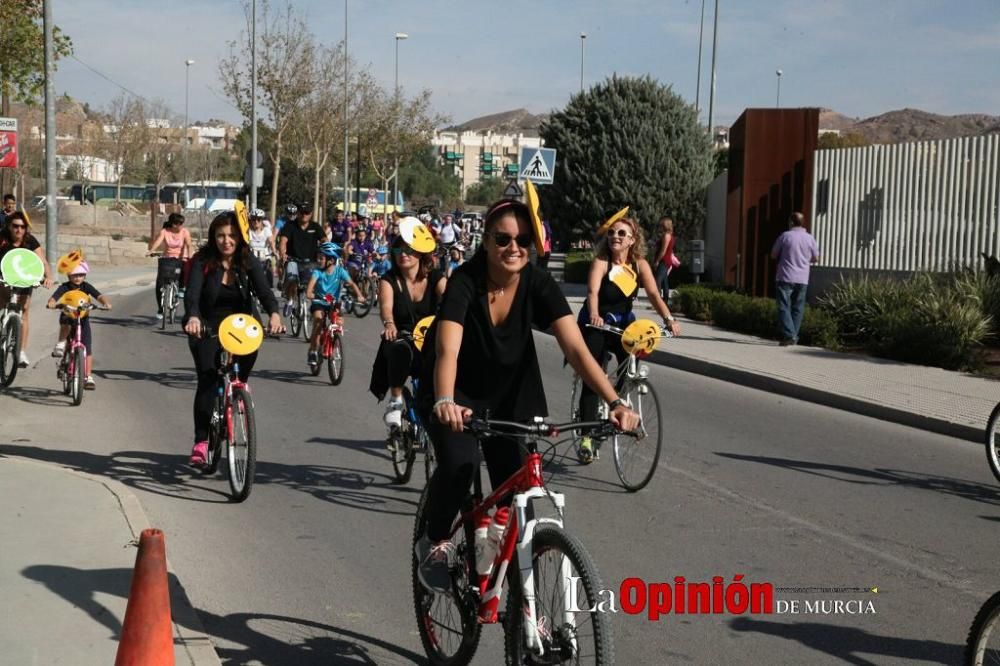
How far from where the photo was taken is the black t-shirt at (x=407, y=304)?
8.95m

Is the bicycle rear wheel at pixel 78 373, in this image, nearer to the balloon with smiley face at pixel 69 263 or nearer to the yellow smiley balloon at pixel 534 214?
the balloon with smiley face at pixel 69 263

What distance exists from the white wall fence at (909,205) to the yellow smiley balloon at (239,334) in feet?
45.6

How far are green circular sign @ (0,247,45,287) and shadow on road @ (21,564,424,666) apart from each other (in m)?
7.11

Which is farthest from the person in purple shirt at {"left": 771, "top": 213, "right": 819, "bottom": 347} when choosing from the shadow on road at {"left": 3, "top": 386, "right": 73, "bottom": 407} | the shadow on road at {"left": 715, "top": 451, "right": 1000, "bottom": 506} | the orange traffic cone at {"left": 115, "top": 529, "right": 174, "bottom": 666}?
the orange traffic cone at {"left": 115, "top": 529, "right": 174, "bottom": 666}

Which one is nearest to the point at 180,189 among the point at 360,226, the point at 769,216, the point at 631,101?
the point at 631,101

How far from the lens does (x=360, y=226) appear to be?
2764 cm

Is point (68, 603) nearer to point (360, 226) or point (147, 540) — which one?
point (147, 540)

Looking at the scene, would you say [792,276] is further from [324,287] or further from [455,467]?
[455,467]

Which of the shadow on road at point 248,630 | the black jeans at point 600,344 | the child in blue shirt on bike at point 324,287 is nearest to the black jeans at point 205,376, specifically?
the black jeans at point 600,344

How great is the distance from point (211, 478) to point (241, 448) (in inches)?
34.9

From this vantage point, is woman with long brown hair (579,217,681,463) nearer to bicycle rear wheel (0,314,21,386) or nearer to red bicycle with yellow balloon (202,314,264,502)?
red bicycle with yellow balloon (202,314,264,502)

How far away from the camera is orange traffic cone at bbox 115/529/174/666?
4.19 meters

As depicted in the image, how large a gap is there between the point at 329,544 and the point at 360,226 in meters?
21.1

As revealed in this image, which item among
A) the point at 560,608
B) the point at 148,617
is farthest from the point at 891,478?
the point at 148,617
